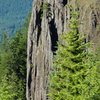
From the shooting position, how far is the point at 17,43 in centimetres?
11869

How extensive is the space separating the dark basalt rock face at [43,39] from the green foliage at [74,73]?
36932 mm

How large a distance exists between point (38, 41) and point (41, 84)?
6874 mm

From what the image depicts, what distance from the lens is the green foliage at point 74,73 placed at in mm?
27031

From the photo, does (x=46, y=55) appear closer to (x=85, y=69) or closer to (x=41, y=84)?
(x=41, y=84)

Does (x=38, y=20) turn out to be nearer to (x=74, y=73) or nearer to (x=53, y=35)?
(x=53, y=35)

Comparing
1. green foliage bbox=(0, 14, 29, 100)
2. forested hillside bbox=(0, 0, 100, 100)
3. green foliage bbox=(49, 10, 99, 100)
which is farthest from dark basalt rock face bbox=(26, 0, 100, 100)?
green foliage bbox=(49, 10, 99, 100)

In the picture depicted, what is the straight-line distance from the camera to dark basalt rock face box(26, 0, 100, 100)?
74.6 metres

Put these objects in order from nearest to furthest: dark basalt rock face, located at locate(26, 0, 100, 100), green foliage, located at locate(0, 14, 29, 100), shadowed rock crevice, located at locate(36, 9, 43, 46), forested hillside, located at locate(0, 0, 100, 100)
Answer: forested hillside, located at locate(0, 0, 100, 100), dark basalt rock face, located at locate(26, 0, 100, 100), shadowed rock crevice, located at locate(36, 9, 43, 46), green foliage, located at locate(0, 14, 29, 100)

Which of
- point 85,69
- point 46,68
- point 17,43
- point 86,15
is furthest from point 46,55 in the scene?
point 85,69

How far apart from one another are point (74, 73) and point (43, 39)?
50.8m

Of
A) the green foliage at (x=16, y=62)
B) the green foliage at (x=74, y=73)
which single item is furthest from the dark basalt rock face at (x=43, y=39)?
the green foliage at (x=74, y=73)

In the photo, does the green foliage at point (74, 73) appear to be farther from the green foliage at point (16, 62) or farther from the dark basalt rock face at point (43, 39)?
the green foliage at point (16, 62)

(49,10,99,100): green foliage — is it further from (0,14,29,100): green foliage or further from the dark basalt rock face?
(0,14,29,100): green foliage

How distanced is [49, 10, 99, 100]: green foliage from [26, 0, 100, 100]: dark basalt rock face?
121 ft
